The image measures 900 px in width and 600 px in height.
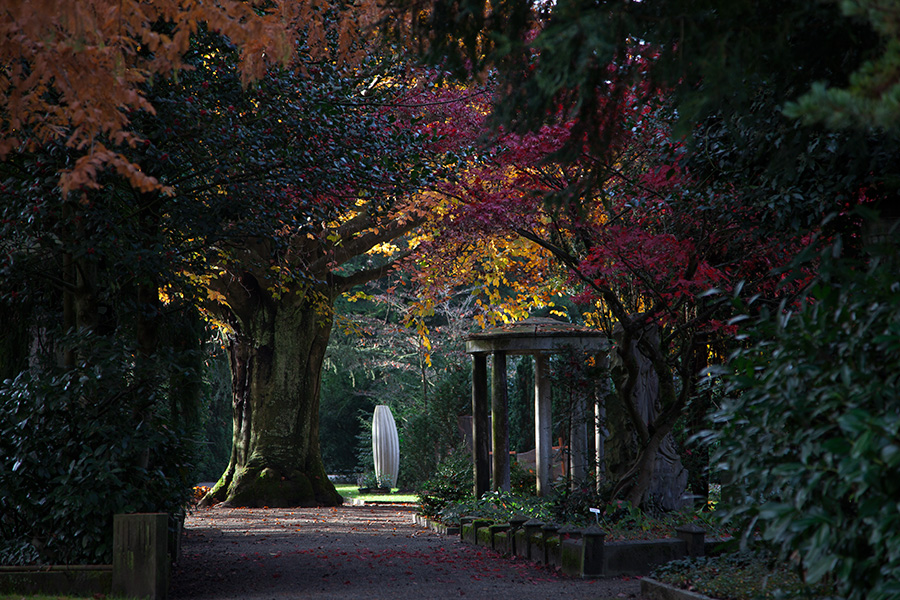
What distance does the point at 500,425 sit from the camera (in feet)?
35.9

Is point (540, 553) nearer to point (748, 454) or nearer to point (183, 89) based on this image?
point (748, 454)

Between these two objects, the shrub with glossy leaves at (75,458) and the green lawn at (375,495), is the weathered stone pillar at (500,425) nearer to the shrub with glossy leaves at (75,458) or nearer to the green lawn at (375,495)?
the shrub with glossy leaves at (75,458)

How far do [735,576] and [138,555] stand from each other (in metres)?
3.86

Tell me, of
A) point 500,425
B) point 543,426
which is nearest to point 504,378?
point 500,425

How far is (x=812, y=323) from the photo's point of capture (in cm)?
305

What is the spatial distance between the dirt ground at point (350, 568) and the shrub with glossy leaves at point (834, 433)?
2.62 meters

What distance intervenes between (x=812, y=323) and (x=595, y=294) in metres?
5.51

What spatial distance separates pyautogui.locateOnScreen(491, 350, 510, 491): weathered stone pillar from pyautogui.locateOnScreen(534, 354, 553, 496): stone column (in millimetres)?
522

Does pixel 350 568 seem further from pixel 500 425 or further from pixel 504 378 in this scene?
pixel 504 378

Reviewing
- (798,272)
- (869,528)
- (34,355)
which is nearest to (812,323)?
(798,272)

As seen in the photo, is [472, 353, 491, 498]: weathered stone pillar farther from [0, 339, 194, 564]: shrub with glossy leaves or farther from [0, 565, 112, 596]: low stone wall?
[0, 565, 112, 596]: low stone wall

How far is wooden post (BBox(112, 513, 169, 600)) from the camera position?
16.9ft

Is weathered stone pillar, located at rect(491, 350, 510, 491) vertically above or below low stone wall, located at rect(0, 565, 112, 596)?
above

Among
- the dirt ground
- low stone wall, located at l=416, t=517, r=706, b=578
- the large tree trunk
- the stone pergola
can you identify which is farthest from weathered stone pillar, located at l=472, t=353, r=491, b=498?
low stone wall, located at l=416, t=517, r=706, b=578
